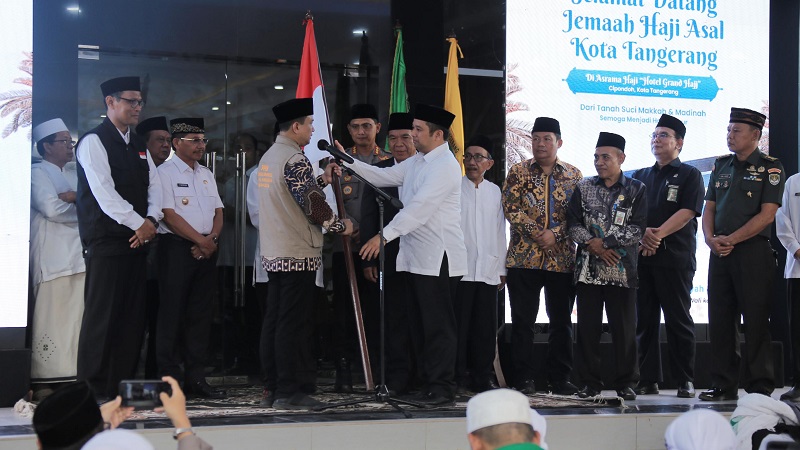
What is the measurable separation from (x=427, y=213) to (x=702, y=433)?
2897 mm

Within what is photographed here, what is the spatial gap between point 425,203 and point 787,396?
2578 millimetres

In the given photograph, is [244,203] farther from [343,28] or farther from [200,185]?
Result: [343,28]

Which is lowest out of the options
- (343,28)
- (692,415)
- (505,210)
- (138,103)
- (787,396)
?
(787,396)

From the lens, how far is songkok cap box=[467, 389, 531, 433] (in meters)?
2.14

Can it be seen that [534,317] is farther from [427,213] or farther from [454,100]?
[454,100]

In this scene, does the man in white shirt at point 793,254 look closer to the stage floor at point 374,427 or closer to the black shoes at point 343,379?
the stage floor at point 374,427

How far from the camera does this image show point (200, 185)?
5895mm

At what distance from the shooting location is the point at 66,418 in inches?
90.1

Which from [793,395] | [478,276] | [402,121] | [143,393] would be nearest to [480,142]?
[402,121]

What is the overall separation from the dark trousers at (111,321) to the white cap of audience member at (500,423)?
3.47 metres

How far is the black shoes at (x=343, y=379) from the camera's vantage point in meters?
6.23

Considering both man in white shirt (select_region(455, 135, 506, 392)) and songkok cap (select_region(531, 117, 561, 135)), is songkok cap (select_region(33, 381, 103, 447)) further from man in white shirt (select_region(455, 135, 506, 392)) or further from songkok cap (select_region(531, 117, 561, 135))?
songkok cap (select_region(531, 117, 561, 135))

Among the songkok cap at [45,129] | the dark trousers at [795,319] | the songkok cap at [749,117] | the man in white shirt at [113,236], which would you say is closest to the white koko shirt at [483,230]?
the songkok cap at [749,117]

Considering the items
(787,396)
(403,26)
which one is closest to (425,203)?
(403,26)
